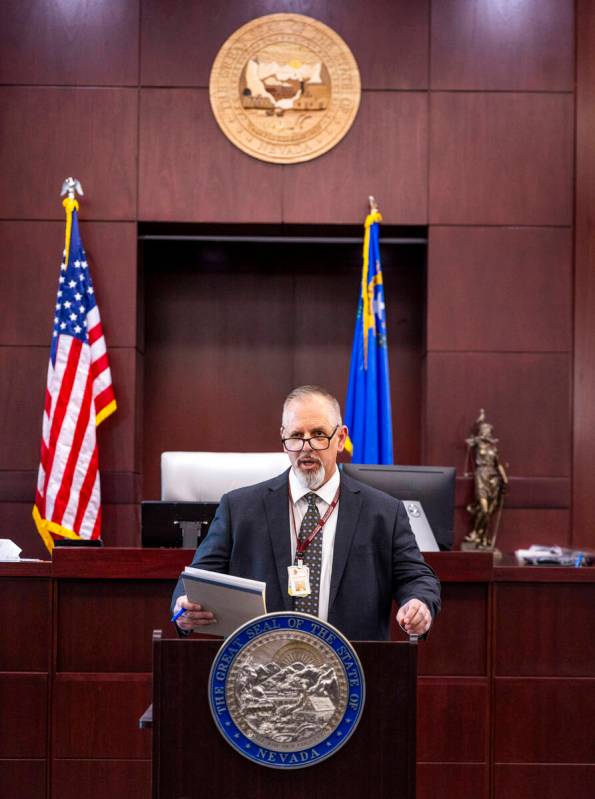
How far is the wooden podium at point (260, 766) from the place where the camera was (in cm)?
210

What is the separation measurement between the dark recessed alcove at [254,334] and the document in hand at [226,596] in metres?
4.45

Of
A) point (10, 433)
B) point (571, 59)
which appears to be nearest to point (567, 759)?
point (10, 433)

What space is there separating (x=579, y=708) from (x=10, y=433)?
148 inches

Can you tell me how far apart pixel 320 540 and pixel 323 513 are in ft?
0.23

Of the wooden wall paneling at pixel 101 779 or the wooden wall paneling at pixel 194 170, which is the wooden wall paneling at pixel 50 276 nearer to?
the wooden wall paneling at pixel 194 170

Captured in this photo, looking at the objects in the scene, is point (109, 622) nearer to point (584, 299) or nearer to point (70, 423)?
point (70, 423)

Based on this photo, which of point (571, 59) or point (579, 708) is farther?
point (571, 59)

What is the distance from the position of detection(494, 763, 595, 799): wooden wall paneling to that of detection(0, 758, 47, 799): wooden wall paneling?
5.59 ft

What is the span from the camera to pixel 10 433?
6.12m

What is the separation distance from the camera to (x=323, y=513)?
2.62 metres

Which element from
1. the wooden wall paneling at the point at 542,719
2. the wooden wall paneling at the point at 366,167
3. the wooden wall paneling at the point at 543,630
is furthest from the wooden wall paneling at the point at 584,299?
the wooden wall paneling at the point at 542,719

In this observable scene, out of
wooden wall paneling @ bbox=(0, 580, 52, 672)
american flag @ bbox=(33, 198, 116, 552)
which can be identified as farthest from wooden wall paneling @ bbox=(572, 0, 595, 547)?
wooden wall paneling @ bbox=(0, 580, 52, 672)

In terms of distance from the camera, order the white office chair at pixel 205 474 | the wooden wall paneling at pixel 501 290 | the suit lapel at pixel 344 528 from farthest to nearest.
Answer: the wooden wall paneling at pixel 501 290
the white office chair at pixel 205 474
the suit lapel at pixel 344 528

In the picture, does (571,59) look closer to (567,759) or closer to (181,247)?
(181,247)
